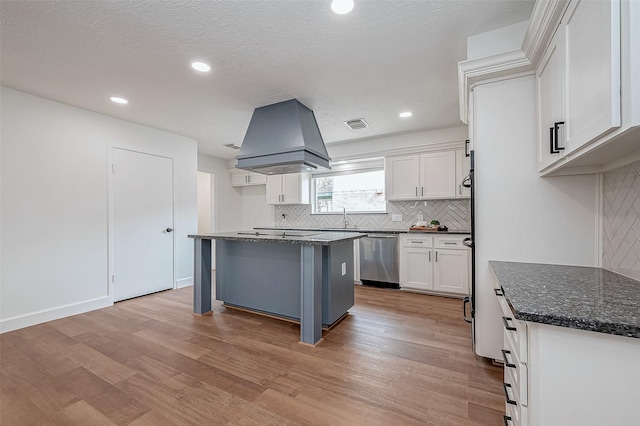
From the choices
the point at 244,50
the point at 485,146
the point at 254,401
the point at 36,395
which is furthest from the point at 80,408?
→ the point at 485,146

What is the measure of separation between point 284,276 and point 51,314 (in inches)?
105

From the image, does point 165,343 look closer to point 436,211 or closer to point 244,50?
point 244,50

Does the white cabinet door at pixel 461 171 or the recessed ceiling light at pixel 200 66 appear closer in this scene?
the recessed ceiling light at pixel 200 66

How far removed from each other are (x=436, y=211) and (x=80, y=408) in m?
4.53

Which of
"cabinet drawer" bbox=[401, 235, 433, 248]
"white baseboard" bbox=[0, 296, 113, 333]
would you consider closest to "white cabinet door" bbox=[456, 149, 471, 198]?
"cabinet drawer" bbox=[401, 235, 433, 248]

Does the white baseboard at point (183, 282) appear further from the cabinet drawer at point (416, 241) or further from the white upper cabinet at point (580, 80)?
the white upper cabinet at point (580, 80)

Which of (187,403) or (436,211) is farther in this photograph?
(436,211)

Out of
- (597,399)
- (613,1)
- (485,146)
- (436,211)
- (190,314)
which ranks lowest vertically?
(190,314)

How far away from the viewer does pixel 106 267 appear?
3539 mm

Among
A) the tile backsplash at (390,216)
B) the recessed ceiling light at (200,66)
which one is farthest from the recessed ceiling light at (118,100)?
the tile backsplash at (390,216)

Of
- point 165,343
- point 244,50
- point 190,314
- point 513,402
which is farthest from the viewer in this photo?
point 190,314

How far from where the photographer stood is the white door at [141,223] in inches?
145

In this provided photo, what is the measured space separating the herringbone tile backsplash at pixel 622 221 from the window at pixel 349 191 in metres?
3.33

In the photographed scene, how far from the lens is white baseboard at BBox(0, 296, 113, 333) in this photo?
276cm
